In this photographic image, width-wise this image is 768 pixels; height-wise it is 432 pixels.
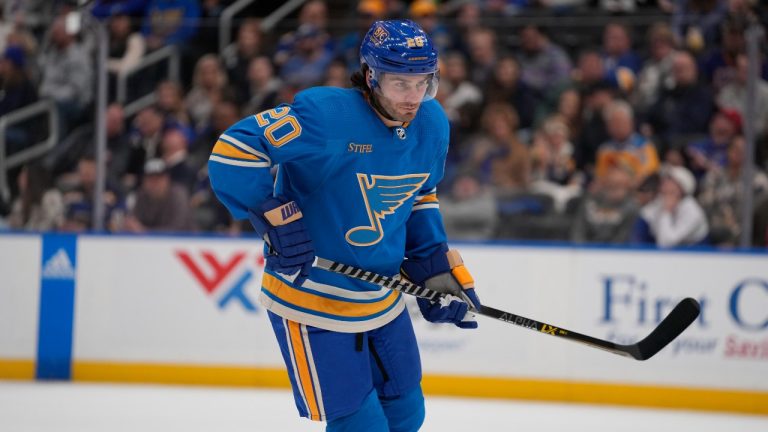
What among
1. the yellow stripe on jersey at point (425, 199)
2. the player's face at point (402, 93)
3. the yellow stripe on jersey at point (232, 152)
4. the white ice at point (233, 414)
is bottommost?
the white ice at point (233, 414)

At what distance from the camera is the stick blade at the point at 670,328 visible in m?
3.09

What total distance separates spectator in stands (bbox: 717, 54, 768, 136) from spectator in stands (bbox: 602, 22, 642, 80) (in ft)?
1.79

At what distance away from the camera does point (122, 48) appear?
6.17 metres

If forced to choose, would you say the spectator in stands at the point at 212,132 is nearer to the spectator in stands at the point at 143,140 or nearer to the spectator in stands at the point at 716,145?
the spectator in stands at the point at 143,140

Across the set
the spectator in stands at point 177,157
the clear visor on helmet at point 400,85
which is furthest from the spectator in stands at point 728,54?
the clear visor on helmet at point 400,85

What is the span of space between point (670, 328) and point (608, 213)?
8.62 ft

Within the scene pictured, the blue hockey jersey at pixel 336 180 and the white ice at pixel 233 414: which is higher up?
the blue hockey jersey at pixel 336 180

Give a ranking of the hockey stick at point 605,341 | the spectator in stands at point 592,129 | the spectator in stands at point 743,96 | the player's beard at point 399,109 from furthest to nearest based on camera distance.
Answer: the spectator in stands at point 592,129 → the spectator in stands at point 743,96 → the hockey stick at point 605,341 → the player's beard at point 399,109

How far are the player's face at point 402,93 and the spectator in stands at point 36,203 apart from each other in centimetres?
378

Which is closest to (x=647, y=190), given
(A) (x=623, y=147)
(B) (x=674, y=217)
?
(B) (x=674, y=217)

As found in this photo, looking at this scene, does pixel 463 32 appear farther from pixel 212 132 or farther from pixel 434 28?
pixel 212 132

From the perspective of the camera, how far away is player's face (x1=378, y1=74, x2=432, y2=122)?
2719 millimetres

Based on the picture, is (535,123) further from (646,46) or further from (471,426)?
(471,426)

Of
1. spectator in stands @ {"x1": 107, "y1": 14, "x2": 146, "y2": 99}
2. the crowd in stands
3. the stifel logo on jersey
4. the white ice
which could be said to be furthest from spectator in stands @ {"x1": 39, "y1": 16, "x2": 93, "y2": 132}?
the white ice
